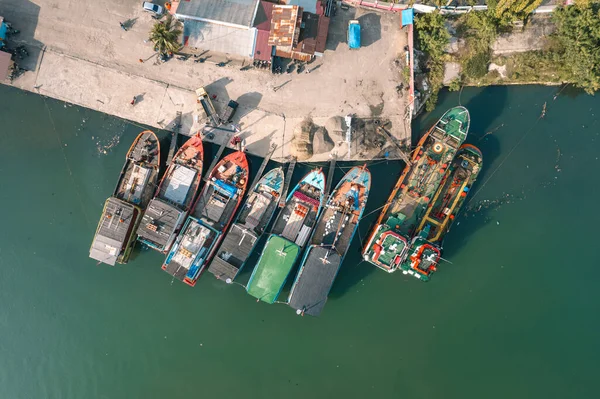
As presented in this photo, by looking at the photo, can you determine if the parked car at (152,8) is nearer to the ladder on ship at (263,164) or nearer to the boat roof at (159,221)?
the ladder on ship at (263,164)

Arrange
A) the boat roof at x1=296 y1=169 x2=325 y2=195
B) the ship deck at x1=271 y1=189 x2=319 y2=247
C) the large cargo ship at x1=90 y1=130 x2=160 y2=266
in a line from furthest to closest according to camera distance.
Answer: the ship deck at x1=271 y1=189 x2=319 y2=247 < the boat roof at x1=296 y1=169 x2=325 y2=195 < the large cargo ship at x1=90 y1=130 x2=160 y2=266

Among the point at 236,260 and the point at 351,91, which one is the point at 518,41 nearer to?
the point at 351,91

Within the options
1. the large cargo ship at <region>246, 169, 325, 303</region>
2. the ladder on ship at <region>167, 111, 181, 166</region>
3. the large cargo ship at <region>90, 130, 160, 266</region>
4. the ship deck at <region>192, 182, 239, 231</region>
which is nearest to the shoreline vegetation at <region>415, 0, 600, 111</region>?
the large cargo ship at <region>246, 169, 325, 303</region>

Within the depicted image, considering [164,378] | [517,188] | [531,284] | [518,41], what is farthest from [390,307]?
[518,41]

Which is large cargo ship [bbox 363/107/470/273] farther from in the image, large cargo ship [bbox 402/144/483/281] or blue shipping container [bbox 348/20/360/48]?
blue shipping container [bbox 348/20/360/48]

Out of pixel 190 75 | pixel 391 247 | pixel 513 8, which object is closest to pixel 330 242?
pixel 391 247
